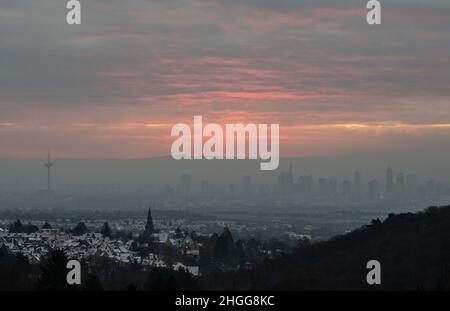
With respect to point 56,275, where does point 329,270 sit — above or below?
below

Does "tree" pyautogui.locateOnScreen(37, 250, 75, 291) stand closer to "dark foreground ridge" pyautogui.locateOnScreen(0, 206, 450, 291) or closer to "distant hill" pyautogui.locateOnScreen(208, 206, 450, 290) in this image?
"dark foreground ridge" pyautogui.locateOnScreen(0, 206, 450, 291)

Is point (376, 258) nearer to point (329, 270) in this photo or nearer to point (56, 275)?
point (329, 270)

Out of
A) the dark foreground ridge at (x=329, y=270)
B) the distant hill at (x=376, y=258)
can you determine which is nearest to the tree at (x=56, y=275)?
the dark foreground ridge at (x=329, y=270)

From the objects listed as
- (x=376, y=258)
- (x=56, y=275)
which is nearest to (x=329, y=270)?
(x=376, y=258)

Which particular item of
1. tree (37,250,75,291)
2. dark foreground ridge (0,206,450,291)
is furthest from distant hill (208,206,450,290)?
tree (37,250,75,291)

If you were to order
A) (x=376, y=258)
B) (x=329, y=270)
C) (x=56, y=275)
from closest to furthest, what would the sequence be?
(x=56, y=275), (x=329, y=270), (x=376, y=258)

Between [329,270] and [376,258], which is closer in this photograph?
[329,270]
